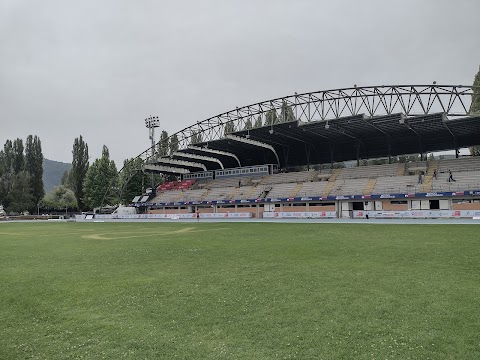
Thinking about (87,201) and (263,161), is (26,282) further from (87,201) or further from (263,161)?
(87,201)

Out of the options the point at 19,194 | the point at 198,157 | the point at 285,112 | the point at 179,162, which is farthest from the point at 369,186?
the point at 19,194

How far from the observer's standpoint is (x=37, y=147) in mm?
103438

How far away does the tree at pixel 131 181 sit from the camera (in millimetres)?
90238

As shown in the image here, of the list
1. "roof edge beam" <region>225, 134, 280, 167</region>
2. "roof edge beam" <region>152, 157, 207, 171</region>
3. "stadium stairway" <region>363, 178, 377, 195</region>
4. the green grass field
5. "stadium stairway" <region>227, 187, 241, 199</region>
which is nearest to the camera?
the green grass field

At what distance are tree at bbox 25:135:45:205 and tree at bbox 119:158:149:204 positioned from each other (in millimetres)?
23338

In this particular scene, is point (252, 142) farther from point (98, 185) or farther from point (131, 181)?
point (98, 185)

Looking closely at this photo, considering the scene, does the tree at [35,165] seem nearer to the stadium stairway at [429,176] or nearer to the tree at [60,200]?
the tree at [60,200]

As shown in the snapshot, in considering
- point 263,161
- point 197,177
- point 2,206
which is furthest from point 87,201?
point 263,161

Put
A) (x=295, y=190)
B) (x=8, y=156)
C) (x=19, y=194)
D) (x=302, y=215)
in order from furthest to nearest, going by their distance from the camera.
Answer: (x=8, y=156), (x=19, y=194), (x=295, y=190), (x=302, y=215)

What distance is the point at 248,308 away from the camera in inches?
353

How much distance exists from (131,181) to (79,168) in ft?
Result: 57.4

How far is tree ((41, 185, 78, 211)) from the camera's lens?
11194cm

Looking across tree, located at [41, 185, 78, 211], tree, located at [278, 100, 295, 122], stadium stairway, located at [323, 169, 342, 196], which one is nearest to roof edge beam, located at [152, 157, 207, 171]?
tree, located at [278, 100, 295, 122]

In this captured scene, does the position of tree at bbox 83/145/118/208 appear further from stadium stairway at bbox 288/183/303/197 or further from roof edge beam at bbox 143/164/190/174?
stadium stairway at bbox 288/183/303/197
